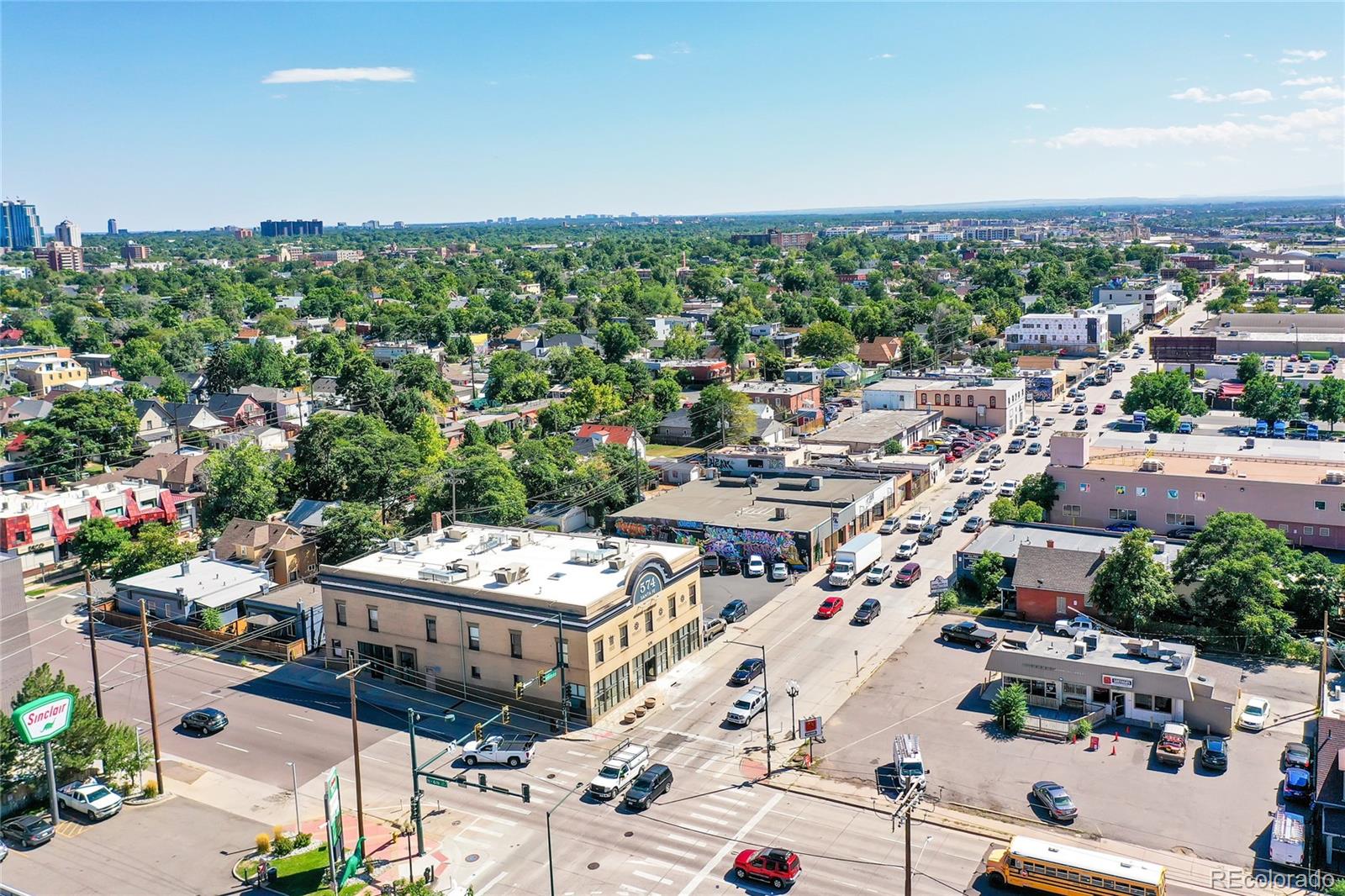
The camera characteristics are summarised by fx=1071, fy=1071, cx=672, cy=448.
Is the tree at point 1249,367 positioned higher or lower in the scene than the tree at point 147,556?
higher

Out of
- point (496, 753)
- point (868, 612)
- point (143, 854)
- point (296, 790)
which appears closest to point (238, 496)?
point (296, 790)

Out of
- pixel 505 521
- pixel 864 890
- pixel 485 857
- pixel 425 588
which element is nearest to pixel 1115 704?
pixel 864 890

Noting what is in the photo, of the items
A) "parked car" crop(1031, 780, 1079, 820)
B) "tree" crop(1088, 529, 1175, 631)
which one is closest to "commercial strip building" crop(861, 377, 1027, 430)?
"tree" crop(1088, 529, 1175, 631)

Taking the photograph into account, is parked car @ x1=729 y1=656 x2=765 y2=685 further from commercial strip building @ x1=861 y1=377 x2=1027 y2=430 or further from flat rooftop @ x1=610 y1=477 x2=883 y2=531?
commercial strip building @ x1=861 y1=377 x2=1027 y2=430

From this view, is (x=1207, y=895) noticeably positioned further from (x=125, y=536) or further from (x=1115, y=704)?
(x=125, y=536)

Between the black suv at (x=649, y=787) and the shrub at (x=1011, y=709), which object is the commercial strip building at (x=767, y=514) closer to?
the shrub at (x=1011, y=709)

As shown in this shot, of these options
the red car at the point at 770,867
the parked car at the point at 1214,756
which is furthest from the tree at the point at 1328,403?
the red car at the point at 770,867

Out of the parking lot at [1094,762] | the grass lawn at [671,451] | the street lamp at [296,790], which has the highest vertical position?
the grass lawn at [671,451]

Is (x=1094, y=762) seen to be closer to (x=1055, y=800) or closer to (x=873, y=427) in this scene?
(x=1055, y=800)
